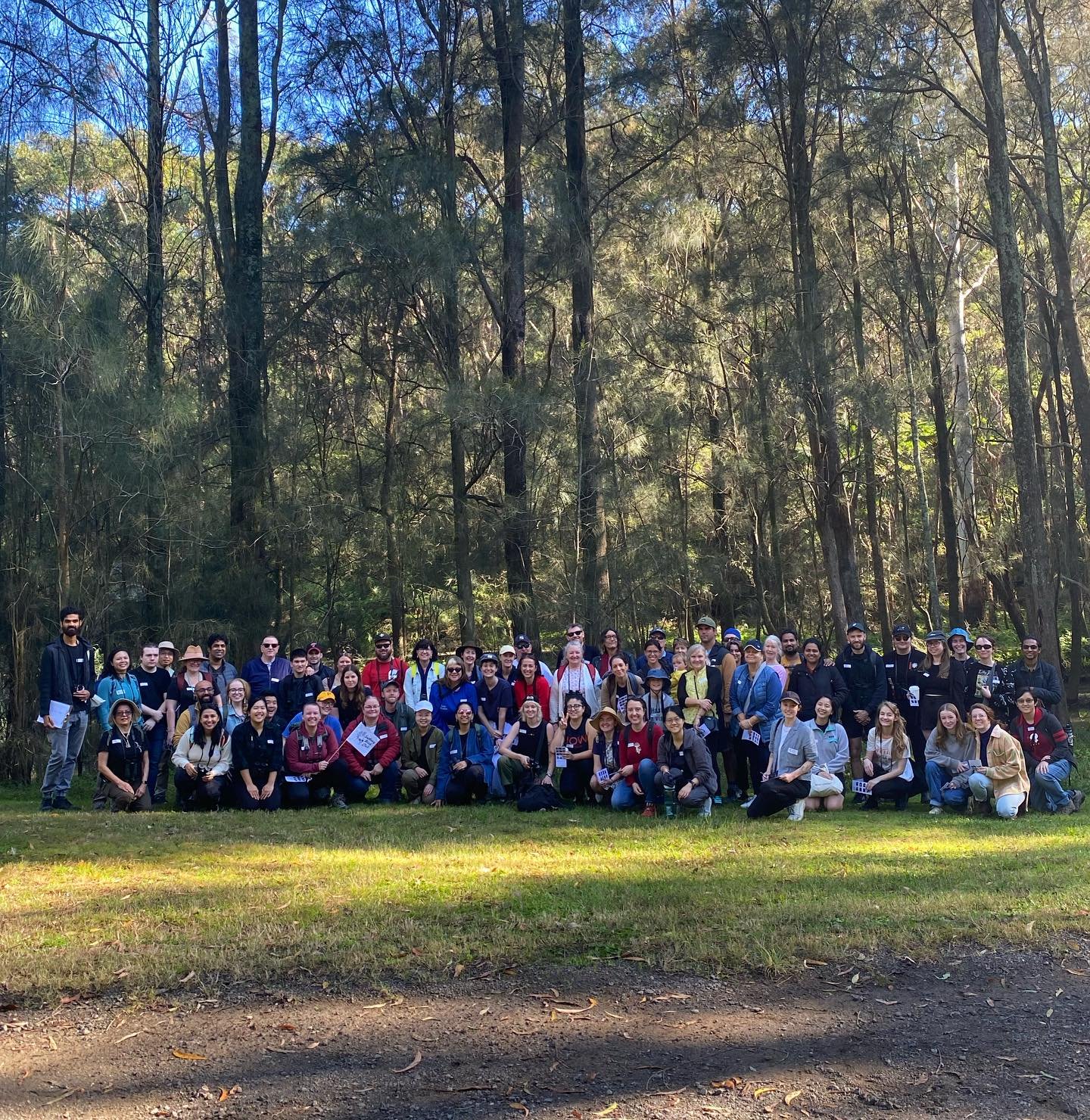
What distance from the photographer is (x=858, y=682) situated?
10.9 meters

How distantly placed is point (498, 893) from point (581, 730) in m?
3.79

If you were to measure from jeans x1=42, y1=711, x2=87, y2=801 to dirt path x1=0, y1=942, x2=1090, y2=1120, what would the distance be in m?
5.67

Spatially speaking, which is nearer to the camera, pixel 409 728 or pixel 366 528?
pixel 409 728

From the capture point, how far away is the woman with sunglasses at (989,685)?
10070 millimetres

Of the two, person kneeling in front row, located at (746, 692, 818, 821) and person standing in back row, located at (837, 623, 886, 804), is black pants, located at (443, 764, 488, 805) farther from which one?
person standing in back row, located at (837, 623, 886, 804)

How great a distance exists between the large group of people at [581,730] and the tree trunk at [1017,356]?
364 cm

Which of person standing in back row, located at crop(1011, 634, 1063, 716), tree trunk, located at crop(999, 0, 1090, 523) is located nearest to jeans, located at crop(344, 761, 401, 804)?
person standing in back row, located at crop(1011, 634, 1063, 716)

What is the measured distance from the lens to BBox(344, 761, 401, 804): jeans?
10.2 m

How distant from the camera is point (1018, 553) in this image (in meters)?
24.0

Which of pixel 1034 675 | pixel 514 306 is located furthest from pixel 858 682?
pixel 514 306

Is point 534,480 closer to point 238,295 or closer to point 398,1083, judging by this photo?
point 238,295

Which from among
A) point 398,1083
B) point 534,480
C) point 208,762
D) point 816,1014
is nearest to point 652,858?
point 816,1014

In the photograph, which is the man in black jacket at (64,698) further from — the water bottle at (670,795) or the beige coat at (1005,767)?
the beige coat at (1005,767)

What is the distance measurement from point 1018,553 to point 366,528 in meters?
15.1
